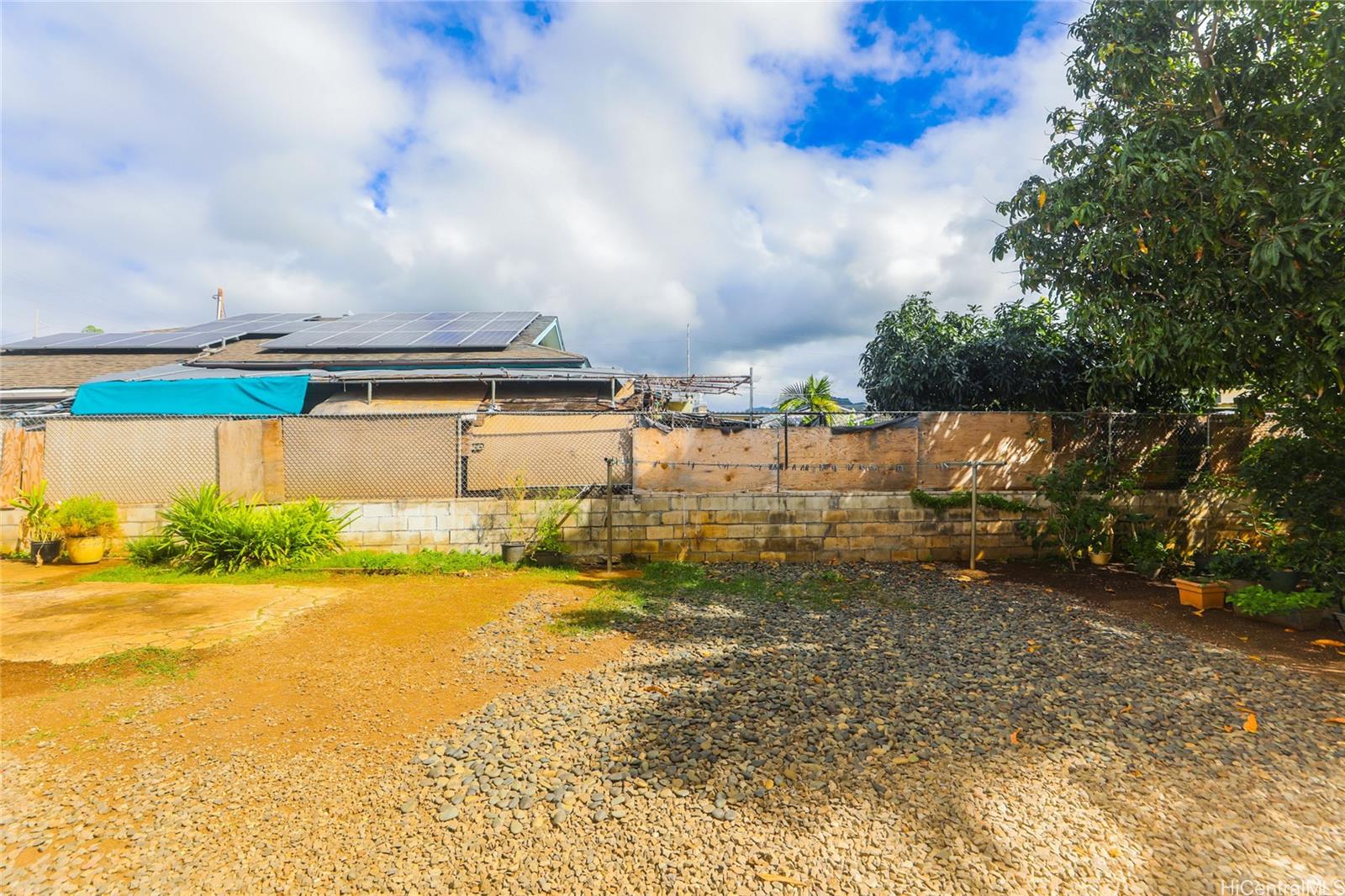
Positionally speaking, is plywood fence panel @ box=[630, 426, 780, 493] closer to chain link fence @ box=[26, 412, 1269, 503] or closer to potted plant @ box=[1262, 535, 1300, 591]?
chain link fence @ box=[26, 412, 1269, 503]

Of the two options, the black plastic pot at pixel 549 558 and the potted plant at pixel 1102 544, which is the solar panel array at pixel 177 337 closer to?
the black plastic pot at pixel 549 558

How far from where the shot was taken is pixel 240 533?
691 centimetres

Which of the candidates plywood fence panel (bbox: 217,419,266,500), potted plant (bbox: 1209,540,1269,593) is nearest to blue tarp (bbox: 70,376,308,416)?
plywood fence panel (bbox: 217,419,266,500)

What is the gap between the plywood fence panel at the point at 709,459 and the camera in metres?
7.90

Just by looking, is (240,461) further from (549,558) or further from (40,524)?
(549,558)

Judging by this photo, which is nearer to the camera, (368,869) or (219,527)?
(368,869)

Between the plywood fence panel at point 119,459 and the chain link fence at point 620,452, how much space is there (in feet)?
0.05

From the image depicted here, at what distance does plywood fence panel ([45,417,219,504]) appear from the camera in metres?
7.45

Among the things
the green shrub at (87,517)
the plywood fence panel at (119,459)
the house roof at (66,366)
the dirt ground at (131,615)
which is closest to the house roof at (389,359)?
the house roof at (66,366)

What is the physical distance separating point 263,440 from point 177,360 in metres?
8.06

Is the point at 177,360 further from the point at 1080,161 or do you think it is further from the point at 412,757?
the point at 1080,161

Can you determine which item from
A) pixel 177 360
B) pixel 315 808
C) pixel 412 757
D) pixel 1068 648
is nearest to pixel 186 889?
pixel 315 808

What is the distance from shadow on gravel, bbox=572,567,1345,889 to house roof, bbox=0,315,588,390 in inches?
298

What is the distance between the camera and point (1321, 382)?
4992mm
